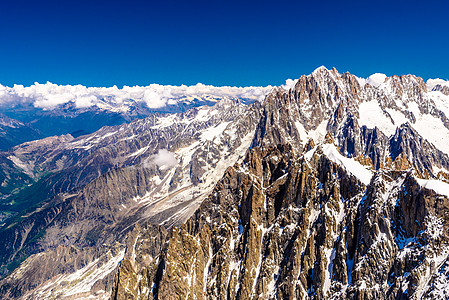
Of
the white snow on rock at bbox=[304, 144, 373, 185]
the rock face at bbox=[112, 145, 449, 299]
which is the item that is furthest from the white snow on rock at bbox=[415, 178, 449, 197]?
the white snow on rock at bbox=[304, 144, 373, 185]

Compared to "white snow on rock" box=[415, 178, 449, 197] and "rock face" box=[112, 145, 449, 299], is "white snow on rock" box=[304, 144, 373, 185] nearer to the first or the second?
"rock face" box=[112, 145, 449, 299]

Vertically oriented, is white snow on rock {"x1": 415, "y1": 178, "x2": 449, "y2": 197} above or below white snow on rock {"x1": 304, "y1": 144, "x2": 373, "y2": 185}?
below

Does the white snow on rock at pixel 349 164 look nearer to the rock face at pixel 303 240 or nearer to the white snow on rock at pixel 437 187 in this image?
the rock face at pixel 303 240

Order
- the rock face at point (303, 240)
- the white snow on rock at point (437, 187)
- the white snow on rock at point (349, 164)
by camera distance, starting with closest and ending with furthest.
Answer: the white snow on rock at point (437, 187)
the rock face at point (303, 240)
the white snow on rock at point (349, 164)

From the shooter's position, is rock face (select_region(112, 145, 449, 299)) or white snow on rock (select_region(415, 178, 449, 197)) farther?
rock face (select_region(112, 145, 449, 299))

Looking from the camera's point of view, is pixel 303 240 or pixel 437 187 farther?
pixel 303 240

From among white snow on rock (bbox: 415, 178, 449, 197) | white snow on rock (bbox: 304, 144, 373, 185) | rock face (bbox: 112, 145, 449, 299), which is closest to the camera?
white snow on rock (bbox: 415, 178, 449, 197)

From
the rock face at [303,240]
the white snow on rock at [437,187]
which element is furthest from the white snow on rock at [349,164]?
the white snow on rock at [437,187]

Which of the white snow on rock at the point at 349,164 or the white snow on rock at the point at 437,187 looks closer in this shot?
the white snow on rock at the point at 437,187

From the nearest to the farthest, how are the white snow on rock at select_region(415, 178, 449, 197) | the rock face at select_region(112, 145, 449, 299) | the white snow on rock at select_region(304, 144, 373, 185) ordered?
the white snow on rock at select_region(415, 178, 449, 197) → the rock face at select_region(112, 145, 449, 299) → the white snow on rock at select_region(304, 144, 373, 185)

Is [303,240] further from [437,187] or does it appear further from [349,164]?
[437,187]

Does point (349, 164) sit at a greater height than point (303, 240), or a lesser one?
greater

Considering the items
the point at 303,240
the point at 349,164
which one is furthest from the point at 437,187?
the point at 303,240
